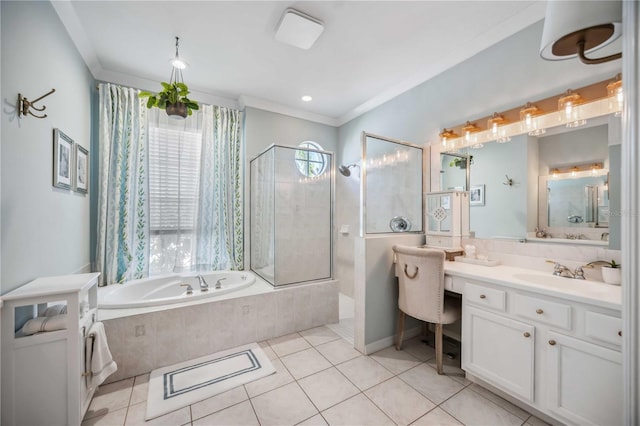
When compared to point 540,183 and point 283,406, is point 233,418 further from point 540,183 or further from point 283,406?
point 540,183

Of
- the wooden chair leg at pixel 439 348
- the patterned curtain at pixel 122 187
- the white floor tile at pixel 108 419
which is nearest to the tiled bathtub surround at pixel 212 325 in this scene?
the white floor tile at pixel 108 419

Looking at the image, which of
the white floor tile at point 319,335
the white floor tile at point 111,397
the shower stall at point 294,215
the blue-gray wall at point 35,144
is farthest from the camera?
the shower stall at point 294,215

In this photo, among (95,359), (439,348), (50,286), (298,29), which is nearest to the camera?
(50,286)

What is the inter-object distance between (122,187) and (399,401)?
323 cm

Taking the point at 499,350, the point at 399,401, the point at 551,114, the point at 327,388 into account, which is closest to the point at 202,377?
the point at 327,388

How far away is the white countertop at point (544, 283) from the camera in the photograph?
4.16 feet

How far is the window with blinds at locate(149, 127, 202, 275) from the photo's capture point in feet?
9.53

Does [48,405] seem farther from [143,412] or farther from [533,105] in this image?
[533,105]

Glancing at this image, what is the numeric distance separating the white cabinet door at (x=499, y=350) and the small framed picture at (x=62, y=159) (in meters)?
3.12

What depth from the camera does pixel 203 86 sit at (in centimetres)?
306

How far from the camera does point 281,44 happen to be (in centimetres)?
231

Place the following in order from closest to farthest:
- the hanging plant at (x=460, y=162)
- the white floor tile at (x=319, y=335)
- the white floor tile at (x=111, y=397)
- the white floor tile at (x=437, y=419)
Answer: the white floor tile at (x=437, y=419)
the white floor tile at (x=111, y=397)
the hanging plant at (x=460, y=162)
the white floor tile at (x=319, y=335)

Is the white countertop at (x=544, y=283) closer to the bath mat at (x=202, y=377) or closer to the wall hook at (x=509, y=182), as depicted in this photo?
the wall hook at (x=509, y=182)

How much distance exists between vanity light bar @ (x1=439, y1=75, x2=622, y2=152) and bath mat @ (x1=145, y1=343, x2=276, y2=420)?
8.75 feet
